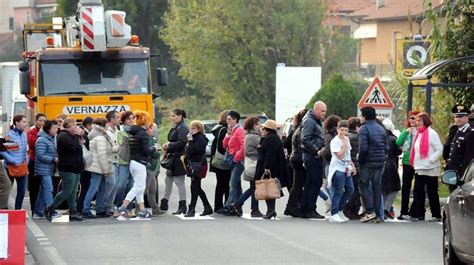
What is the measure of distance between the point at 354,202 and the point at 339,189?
0.88 metres

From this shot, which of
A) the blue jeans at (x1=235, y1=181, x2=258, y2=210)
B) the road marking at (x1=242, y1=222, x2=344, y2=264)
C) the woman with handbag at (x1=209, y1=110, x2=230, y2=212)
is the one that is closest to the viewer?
the road marking at (x1=242, y1=222, x2=344, y2=264)

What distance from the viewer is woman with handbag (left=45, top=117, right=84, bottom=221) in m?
18.5

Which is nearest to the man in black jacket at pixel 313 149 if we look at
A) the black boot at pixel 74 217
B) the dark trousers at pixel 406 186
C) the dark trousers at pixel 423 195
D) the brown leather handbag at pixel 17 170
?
the dark trousers at pixel 406 186

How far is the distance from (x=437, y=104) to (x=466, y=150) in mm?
8744

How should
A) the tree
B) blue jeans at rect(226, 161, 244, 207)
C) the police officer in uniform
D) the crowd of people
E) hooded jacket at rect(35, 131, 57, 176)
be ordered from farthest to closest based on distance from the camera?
1. the tree
2. blue jeans at rect(226, 161, 244, 207)
3. hooded jacket at rect(35, 131, 57, 176)
4. the crowd of people
5. the police officer in uniform

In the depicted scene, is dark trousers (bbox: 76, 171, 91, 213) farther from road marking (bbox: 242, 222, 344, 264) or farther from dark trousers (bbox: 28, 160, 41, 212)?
road marking (bbox: 242, 222, 344, 264)

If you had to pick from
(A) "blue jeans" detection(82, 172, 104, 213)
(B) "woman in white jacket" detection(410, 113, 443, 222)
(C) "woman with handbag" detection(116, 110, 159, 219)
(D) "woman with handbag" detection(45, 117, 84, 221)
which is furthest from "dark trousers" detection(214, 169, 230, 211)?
(B) "woman in white jacket" detection(410, 113, 443, 222)

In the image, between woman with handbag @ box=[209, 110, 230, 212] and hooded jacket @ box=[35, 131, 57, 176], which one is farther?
woman with handbag @ box=[209, 110, 230, 212]

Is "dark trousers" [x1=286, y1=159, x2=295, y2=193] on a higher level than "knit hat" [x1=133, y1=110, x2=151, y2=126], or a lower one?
lower

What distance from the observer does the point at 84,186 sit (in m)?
19.8

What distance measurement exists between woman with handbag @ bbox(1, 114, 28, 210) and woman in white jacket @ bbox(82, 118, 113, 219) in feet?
3.46

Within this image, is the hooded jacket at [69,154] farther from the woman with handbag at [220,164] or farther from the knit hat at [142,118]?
the woman with handbag at [220,164]

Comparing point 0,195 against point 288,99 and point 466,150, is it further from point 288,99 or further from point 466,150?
point 288,99

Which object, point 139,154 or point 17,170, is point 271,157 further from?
point 17,170
